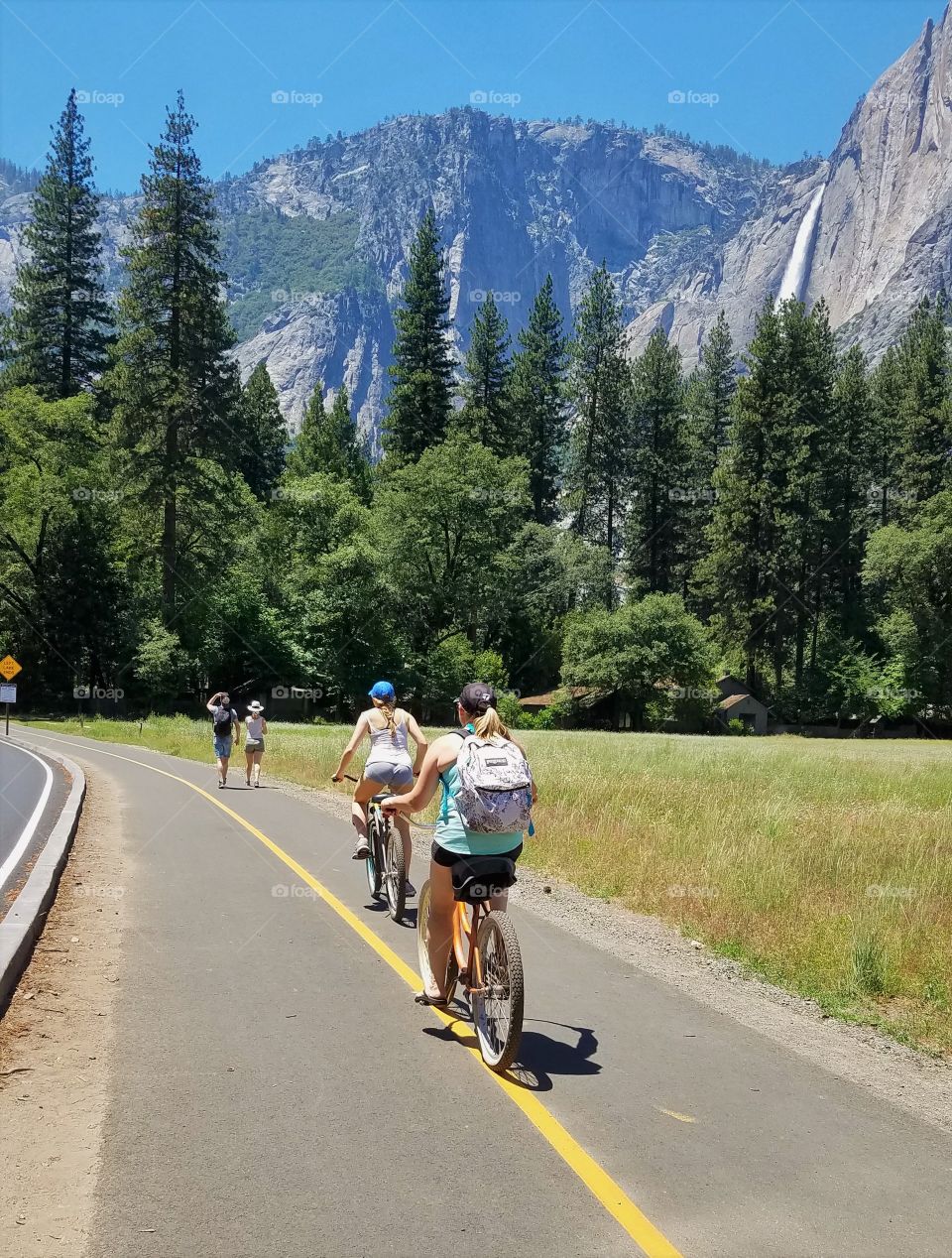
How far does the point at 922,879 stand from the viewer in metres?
10.7

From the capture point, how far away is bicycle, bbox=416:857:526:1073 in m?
5.40

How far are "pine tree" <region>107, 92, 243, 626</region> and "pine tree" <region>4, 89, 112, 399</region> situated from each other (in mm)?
12657

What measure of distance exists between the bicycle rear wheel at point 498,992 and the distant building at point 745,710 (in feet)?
200

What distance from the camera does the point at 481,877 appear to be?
5.84m

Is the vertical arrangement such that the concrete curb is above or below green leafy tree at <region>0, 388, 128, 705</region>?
below

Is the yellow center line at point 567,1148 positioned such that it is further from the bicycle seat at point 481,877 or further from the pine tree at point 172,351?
the pine tree at point 172,351

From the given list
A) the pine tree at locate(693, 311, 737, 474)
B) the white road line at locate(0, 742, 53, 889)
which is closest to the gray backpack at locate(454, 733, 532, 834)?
the white road line at locate(0, 742, 53, 889)

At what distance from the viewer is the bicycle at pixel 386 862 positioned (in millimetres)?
9211

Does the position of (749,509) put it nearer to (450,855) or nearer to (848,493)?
(848,493)

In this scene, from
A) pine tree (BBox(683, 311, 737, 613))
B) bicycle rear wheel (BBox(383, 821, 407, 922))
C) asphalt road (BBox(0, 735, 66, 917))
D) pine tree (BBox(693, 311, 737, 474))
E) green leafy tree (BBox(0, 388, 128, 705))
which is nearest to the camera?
bicycle rear wheel (BBox(383, 821, 407, 922))

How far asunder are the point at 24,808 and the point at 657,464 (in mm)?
61253

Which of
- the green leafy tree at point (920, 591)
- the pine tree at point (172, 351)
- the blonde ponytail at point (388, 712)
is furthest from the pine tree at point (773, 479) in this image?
the blonde ponytail at point (388, 712)

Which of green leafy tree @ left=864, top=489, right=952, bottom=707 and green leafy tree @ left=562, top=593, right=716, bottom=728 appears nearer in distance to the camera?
green leafy tree @ left=864, top=489, right=952, bottom=707

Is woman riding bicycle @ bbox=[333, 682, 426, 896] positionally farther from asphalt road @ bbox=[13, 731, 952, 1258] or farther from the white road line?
the white road line
